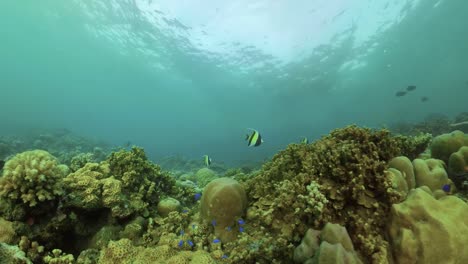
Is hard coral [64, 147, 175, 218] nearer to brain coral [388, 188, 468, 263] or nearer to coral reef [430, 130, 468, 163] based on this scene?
brain coral [388, 188, 468, 263]

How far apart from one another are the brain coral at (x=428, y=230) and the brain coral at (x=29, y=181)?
15.8 feet

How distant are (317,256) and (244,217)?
172 cm

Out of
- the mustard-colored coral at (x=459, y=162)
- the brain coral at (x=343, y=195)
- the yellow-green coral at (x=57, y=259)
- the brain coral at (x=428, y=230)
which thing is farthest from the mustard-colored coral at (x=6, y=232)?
the mustard-colored coral at (x=459, y=162)

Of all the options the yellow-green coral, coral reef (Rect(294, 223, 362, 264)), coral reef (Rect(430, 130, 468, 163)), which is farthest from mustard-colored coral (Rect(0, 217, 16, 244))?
coral reef (Rect(430, 130, 468, 163))

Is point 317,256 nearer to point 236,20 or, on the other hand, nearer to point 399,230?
point 399,230

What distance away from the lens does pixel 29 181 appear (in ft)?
10.6

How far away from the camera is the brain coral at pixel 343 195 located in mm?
3100

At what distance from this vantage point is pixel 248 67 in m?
35.7

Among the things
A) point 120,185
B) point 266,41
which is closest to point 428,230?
point 120,185

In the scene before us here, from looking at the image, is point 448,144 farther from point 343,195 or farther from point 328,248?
point 328,248

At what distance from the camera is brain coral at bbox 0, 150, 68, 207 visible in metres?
3.21

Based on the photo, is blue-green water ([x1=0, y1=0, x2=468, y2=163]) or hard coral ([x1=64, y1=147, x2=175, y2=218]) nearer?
hard coral ([x1=64, y1=147, x2=175, y2=218])

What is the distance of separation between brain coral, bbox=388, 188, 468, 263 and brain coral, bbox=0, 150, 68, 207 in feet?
15.8

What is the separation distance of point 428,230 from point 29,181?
17.3ft
